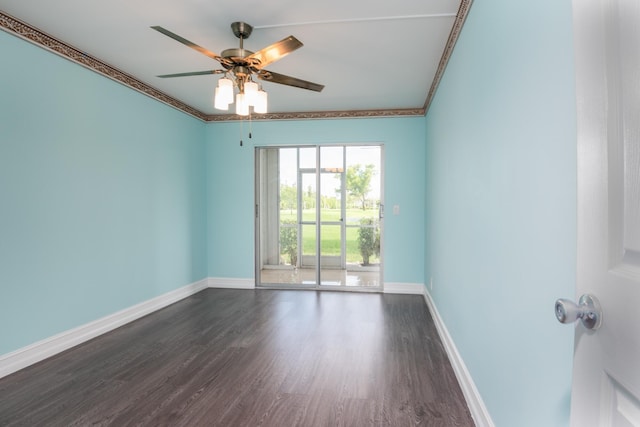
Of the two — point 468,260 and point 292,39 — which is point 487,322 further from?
point 292,39

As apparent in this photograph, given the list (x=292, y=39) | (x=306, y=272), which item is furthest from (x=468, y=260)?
(x=306, y=272)

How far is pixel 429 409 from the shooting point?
202 centimetres

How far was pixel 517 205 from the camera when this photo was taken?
4.42 ft

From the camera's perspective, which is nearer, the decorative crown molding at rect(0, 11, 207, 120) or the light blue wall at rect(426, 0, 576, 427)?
the light blue wall at rect(426, 0, 576, 427)

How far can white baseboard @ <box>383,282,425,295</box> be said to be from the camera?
15.5ft

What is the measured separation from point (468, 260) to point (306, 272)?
3267 mm

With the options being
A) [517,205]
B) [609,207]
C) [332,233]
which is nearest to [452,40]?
[517,205]

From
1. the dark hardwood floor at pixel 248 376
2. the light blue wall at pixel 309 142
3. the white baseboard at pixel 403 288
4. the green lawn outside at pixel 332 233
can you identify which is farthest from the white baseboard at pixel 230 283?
the white baseboard at pixel 403 288

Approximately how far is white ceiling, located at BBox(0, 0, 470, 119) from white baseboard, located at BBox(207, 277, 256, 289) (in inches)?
109

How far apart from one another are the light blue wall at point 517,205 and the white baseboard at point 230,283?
3.31 m

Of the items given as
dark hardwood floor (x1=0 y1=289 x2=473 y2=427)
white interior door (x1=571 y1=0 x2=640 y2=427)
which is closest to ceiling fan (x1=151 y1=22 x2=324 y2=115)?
white interior door (x1=571 y1=0 x2=640 y2=427)

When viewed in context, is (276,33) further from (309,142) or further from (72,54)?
(309,142)

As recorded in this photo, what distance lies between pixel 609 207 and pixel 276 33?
8.60 ft

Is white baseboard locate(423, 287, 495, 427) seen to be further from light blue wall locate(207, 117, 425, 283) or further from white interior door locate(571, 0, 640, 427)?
light blue wall locate(207, 117, 425, 283)
